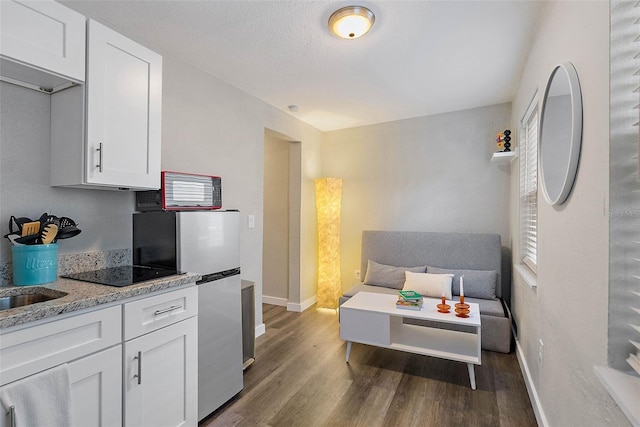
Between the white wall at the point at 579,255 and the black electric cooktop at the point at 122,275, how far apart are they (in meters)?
1.89

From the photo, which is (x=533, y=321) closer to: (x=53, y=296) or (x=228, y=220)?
(x=228, y=220)

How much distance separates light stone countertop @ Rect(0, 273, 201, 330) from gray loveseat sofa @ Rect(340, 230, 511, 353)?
204cm

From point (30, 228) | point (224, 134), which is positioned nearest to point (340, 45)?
point (224, 134)

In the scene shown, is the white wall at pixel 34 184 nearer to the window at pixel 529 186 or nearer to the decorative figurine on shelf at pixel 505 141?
the window at pixel 529 186

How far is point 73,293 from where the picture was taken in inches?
51.5

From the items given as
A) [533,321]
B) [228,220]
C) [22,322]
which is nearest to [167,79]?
[228,220]

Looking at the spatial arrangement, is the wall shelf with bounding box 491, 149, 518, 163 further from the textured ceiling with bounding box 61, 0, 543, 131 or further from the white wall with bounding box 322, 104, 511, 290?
the textured ceiling with bounding box 61, 0, 543, 131

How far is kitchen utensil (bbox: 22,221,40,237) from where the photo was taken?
4.81 ft

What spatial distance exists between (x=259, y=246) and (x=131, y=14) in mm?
2137

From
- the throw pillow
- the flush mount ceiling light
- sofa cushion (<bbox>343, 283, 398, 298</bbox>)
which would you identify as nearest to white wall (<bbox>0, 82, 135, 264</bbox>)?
the flush mount ceiling light

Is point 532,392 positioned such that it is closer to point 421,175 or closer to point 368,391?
point 368,391

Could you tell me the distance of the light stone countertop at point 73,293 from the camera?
1.04 meters

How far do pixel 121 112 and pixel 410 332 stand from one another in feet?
8.54

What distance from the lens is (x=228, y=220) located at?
2.02 metres
